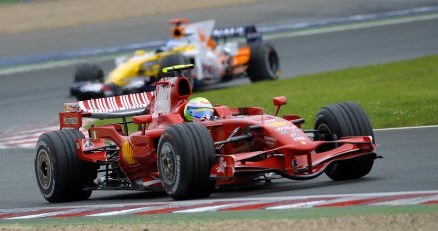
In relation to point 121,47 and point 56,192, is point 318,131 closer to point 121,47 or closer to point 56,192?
point 56,192

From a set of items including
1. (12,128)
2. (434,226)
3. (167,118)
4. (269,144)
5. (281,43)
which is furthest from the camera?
(281,43)

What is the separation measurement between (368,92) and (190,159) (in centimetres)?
1179

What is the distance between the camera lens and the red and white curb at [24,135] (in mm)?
20622

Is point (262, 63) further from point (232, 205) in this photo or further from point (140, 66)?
point (232, 205)

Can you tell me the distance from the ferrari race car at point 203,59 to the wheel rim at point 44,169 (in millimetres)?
11611

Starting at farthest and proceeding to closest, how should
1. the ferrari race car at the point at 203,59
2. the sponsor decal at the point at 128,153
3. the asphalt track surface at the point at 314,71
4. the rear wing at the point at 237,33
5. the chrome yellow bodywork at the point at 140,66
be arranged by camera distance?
the rear wing at the point at 237,33
the ferrari race car at the point at 203,59
the chrome yellow bodywork at the point at 140,66
the sponsor decal at the point at 128,153
the asphalt track surface at the point at 314,71

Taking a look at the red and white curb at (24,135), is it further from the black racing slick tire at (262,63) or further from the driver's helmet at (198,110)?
the driver's helmet at (198,110)

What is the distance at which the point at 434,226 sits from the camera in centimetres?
876

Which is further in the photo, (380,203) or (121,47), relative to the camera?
(121,47)

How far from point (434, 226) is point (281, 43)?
25.9 metres

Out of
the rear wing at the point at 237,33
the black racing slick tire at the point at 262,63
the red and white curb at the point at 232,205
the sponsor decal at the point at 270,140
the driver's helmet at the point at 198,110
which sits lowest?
the red and white curb at the point at 232,205

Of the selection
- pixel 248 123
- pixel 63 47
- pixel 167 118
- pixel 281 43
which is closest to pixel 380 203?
pixel 248 123

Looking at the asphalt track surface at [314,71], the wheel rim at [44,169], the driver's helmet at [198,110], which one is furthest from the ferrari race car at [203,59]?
the driver's helmet at [198,110]

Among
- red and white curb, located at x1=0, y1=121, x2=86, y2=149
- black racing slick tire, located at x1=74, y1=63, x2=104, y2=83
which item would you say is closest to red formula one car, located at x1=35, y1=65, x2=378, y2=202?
red and white curb, located at x1=0, y1=121, x2=86, y2=149
